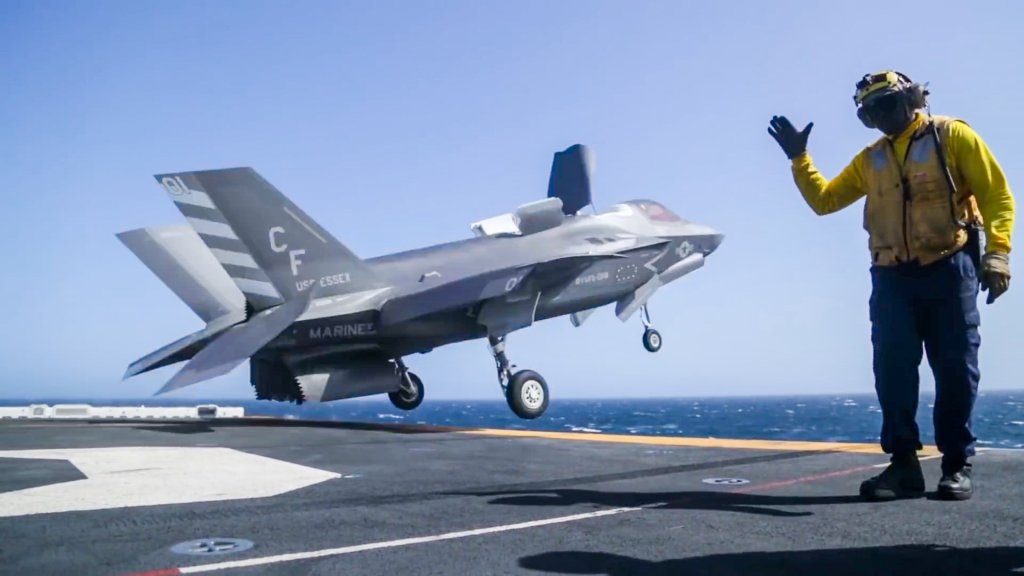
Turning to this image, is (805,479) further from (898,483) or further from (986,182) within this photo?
(986,182)

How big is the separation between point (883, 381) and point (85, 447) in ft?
31.6

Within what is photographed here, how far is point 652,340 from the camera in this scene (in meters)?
18.7

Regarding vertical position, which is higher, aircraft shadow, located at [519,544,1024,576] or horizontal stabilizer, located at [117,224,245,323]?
horizontal stabilizer, located at [117,224,245,323]

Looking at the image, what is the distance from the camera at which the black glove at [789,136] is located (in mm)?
5758

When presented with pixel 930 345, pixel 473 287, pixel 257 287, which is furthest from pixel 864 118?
pixel 257 287

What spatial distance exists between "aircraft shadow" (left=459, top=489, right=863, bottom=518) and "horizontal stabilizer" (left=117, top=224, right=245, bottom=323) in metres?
11.5

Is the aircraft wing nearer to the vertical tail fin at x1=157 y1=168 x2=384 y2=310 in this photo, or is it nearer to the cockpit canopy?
the vertical tail fin at x1=157 y1=168 x2=384 y2=310

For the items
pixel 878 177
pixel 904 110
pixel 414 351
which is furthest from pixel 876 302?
pixel 414 351

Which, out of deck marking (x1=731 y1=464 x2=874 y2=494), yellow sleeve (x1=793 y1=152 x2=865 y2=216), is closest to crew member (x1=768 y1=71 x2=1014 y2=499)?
yellow sleeve (x1=793 y1=152 x2=865 y2=216)

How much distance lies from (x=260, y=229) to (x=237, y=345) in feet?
7.03

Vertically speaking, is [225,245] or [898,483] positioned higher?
[225,245]

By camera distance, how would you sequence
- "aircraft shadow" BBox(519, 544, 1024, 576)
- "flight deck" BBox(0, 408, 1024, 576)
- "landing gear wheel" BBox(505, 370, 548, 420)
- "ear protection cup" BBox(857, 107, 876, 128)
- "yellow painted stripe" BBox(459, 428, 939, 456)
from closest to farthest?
"aircraft shadow" BBox(519, 544, 1024, 576) < "flight deck" BBox(0, 408, 1024, 576) < "ear protection cup" BBox(857, 107, 876, 128) < "yellow painted stripe" BBox(459, 428, 939, 456) < "landing gear wheel" BBox(505, 370, 548, 420)

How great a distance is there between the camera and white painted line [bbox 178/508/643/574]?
3.50m

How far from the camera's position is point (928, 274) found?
517 cm
